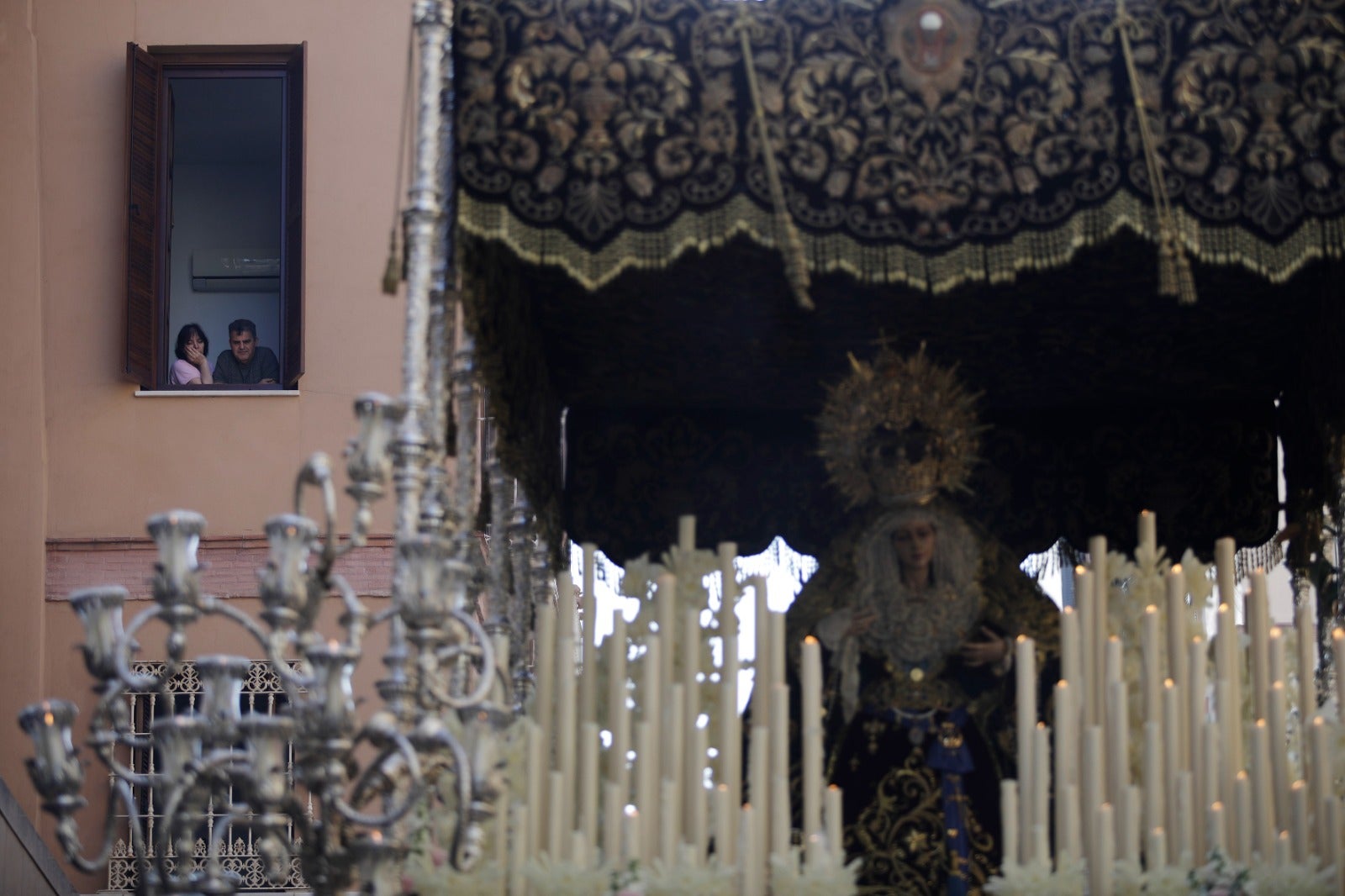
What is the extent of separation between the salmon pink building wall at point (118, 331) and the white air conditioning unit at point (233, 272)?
1.30ft

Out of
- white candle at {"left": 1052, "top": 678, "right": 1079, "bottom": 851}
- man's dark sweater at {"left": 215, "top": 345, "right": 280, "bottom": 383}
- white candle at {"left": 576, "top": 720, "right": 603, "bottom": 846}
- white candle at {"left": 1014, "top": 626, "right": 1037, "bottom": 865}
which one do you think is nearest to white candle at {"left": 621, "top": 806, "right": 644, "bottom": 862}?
white candle at {"left": 576, "top": 720, "right": 603, "bottom": 846}

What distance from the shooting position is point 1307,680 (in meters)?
5.85

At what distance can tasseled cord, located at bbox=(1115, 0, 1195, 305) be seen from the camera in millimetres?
5875

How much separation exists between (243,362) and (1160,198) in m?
7.31

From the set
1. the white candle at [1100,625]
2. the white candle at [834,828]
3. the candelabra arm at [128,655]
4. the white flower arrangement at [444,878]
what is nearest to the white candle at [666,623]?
the white candle at [834,828]

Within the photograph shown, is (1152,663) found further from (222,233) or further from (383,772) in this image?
(222,233)

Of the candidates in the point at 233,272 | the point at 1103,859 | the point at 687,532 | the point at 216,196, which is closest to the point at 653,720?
the point at 687,532

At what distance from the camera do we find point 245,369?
12.0m

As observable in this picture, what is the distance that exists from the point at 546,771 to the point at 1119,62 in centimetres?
266

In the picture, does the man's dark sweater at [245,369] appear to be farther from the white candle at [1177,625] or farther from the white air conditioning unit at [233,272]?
the white candle at [1177,625]

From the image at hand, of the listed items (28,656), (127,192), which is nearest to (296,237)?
(127,192)

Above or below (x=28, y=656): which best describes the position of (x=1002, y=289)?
above

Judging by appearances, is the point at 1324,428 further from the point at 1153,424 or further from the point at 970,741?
the point at 970,741

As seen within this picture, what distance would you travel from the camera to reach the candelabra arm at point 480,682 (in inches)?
201
